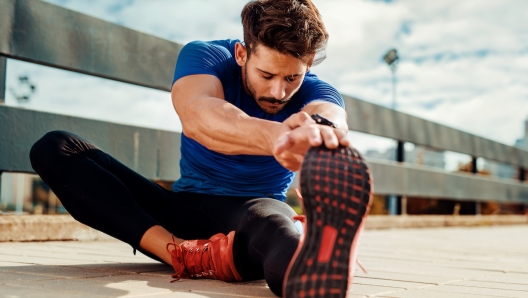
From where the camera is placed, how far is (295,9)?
2061mm

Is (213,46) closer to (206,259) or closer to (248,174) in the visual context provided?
(248,174)

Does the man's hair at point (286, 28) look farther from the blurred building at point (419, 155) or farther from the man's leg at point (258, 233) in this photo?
the blurred building at point (419, 155)

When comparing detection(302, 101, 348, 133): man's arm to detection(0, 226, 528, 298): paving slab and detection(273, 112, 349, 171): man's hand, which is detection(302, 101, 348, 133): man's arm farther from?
detection(0, 226, 528, 298): paving slab

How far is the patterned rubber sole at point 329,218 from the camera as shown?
4.20 ft

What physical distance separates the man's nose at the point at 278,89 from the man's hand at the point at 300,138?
22.6 inches

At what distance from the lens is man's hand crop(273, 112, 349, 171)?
1339 millimetres

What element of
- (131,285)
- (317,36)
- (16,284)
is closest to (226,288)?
(131,285)

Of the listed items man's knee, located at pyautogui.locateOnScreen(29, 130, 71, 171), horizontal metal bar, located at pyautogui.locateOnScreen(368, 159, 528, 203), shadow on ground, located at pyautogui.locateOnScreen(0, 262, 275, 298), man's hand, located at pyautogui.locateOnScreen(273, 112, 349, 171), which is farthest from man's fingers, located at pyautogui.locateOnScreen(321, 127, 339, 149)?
horizontal metal bar, located at pyautogui.locateOnScreen(368, 159, 528, 203)

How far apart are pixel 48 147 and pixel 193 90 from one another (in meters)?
0.57

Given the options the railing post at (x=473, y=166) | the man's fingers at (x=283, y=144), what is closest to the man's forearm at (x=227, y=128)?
the man's fingers at (x=283, y=144)

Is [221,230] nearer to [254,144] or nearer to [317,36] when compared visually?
[254,144]

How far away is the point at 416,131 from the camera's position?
783cm

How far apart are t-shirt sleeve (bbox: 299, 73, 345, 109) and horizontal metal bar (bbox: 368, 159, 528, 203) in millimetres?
4276

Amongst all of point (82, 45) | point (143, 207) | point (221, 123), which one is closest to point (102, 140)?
point (82, 45)
